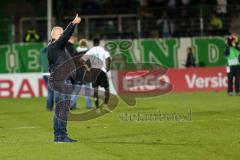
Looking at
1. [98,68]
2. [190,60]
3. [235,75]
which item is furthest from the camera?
[190,60]

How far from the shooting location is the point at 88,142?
50.5ft

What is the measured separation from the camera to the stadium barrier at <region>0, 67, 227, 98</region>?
32062 mm

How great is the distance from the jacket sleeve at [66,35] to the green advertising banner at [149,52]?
19.3m

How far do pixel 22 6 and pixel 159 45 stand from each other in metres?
7.60

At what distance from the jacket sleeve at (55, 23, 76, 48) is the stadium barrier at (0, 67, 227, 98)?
16.6 m

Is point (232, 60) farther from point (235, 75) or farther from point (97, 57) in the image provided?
point (97, 57)

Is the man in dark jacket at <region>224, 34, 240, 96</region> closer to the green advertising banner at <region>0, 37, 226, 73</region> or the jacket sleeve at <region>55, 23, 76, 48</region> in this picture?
the green advertising banner at <region>0, 37, 226, 73</region>

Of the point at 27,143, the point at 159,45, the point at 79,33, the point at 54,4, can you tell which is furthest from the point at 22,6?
the point at 27,143

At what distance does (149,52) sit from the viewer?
1391 inches

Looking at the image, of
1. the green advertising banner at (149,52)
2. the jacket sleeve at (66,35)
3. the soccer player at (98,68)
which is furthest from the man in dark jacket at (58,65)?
the green advertising banner at (149,52)

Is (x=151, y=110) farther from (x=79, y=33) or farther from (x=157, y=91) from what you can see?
(x=79, y=33)

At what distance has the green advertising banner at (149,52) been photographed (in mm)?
34312

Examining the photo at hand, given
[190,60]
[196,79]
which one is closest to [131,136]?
[196,79]

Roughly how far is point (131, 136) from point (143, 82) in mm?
15947
